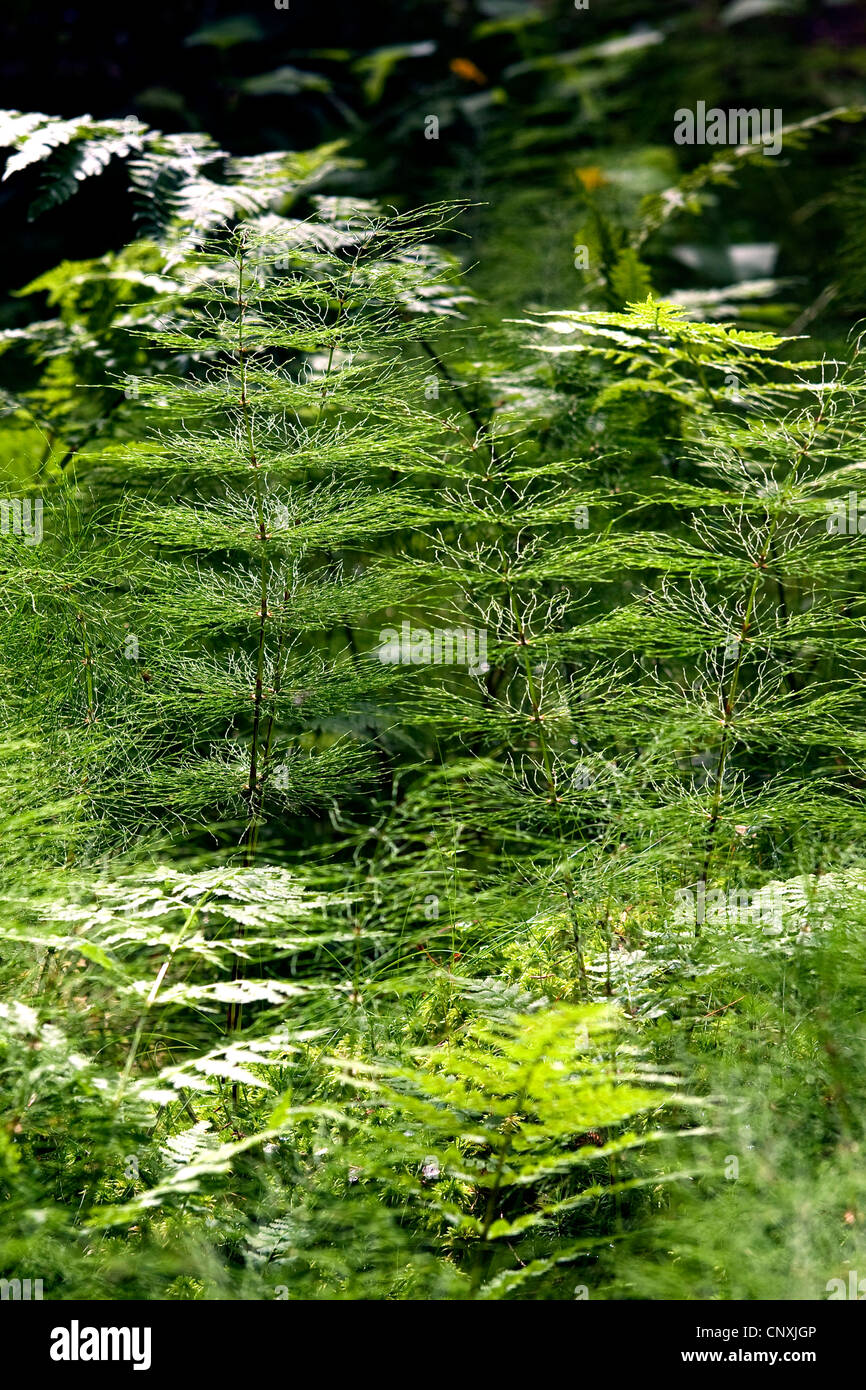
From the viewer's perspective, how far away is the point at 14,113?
2.06 m

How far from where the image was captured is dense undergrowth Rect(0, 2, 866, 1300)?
1078 mm

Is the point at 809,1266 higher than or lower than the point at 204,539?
lower

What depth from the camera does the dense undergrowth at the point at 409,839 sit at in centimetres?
108

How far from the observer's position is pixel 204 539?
59.8 inches

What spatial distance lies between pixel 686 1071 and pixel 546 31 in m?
4.15

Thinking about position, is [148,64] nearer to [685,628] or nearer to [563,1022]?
[685,628]

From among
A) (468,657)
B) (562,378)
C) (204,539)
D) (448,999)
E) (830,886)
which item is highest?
(562,378)

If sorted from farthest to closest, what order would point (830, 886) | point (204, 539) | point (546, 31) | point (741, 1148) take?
point (546, 31) < point (204, 539) < point (830, 886) < point (741, 1148)

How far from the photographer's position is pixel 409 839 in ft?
5.21

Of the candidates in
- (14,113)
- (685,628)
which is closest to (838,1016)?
(685,628)

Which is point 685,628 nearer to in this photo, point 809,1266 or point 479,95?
point 809,1266

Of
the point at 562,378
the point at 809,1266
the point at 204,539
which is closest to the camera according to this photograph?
the point at 809,1266

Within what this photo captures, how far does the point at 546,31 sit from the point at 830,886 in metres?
3.91

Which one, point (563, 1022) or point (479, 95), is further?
point (479, 95)
